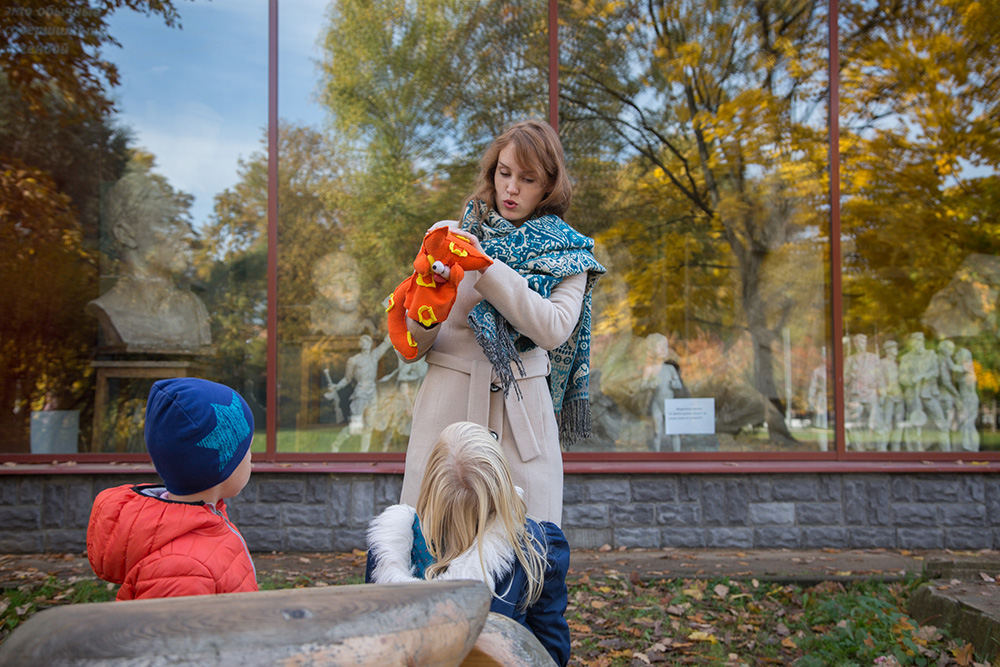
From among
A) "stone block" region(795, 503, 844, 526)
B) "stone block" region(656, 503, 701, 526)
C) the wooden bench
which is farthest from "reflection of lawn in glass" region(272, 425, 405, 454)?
the wooden bench

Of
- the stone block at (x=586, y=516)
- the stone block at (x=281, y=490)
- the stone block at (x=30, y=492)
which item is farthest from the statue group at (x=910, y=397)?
the stone block at (x=30, y=492)

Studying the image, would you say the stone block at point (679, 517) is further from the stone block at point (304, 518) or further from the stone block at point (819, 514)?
the stone block at point (304, 518)

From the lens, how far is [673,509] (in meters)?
5.13

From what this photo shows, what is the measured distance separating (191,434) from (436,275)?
2.21ft

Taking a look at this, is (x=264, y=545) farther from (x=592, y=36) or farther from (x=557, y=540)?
(x=592, y=36)

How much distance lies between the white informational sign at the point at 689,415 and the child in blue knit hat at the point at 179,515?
4.73m

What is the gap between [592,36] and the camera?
234 inches

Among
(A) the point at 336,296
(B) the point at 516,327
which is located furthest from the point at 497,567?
(A) the point at 336,296

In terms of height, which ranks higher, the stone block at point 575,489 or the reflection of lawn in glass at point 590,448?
the reflection of lawn in glass at point 590,448

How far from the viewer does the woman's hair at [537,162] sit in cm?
203

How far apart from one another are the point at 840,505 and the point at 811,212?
2324 mm

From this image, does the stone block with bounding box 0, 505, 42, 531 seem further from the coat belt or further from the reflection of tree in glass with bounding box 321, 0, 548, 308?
the coat belt

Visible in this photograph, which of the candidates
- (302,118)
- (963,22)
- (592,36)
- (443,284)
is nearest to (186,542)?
(443,284)

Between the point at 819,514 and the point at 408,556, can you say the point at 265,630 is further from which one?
the point at 819,514
